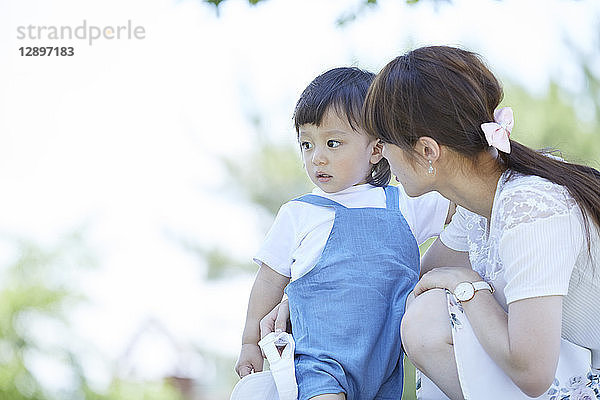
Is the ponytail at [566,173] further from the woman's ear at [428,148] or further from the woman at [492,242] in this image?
the woman's ear at [428,148]

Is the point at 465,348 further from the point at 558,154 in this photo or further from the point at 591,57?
the point at 591,57

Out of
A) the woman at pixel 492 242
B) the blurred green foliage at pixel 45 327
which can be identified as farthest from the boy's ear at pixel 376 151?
the blurred green foliage at pixel 45 327

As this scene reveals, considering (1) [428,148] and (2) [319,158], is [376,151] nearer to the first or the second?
(2) [319,158]

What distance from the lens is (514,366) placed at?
4.30ft

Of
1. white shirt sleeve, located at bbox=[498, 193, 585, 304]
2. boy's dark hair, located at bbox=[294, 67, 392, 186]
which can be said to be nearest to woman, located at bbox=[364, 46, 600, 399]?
white shirt sleeve, located at bbox=[498, 193, 585, 304]

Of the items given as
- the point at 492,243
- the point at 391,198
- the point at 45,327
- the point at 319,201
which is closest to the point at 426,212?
the point at 391,198

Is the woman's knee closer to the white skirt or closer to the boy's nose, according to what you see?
the white skirt

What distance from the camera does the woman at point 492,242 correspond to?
130 centimetres

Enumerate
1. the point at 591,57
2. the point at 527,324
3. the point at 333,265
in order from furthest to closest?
1. the point at 591,57
2. the point at 333,265
3. the point at 527,324

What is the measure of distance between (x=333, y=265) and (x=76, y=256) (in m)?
4.45

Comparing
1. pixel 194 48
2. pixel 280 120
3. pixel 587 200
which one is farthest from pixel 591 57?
pixel 587 200

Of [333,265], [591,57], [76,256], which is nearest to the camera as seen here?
[333,265]

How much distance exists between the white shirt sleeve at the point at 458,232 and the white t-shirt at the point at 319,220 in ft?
0.28

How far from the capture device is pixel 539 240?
51.7 inches
